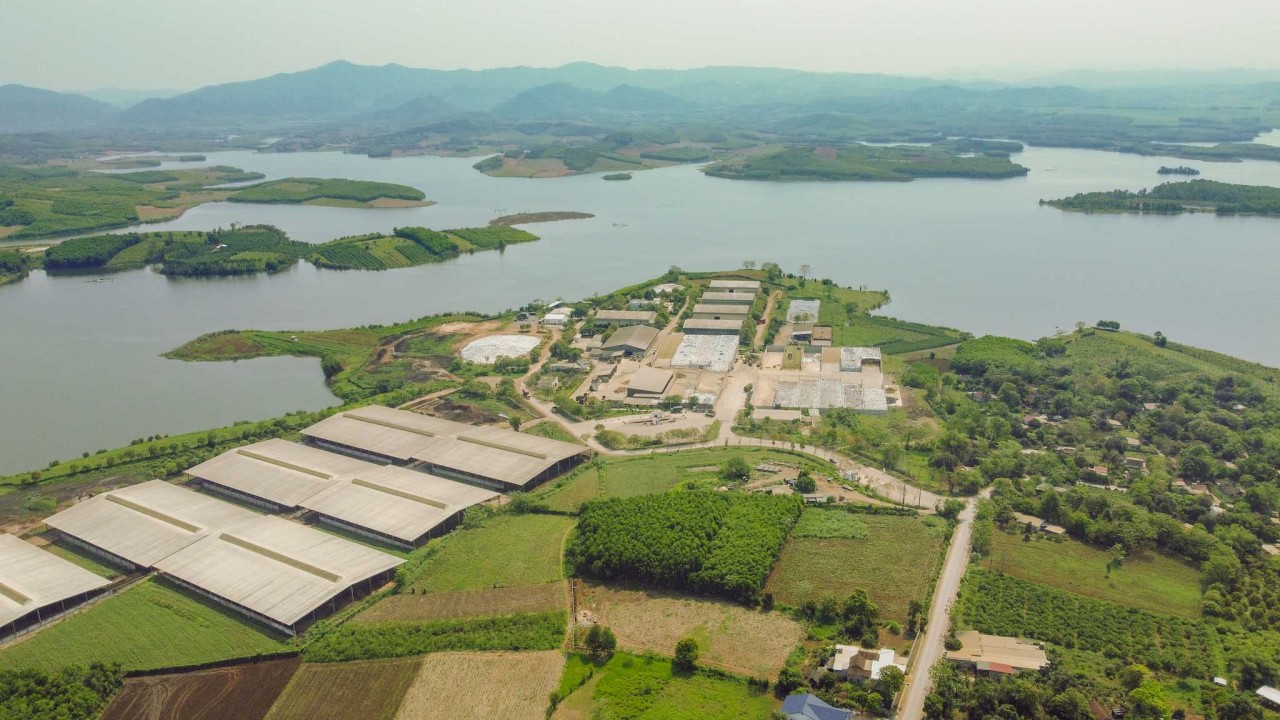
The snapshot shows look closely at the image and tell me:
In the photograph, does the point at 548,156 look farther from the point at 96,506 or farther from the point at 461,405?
the point at 96,506

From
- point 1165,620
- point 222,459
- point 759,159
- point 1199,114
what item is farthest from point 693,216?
point 1199,114

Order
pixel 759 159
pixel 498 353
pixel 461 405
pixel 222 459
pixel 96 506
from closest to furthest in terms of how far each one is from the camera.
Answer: pixel 96 506 → pixel 222 459 → pixel 461 405 → pixel 498 353 → pixel 759 159

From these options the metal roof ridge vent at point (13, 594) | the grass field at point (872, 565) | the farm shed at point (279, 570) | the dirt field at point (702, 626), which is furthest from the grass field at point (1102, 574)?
the metal roof ridge vent at point (13, 594)

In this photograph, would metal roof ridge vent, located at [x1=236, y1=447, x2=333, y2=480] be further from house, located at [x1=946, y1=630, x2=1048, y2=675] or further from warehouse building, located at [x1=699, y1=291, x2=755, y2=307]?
warehouse building, located at [x1=699, y1=291, x2=755, y2=307]

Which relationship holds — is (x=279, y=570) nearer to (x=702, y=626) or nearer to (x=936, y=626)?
(x=702, y=626)

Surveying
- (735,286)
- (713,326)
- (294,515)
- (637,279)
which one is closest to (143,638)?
(294,515)

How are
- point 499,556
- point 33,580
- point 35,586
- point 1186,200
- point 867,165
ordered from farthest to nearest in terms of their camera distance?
point 867,165 → point 1186,200 → point 499,556 → point 33,580 → point 35,586
